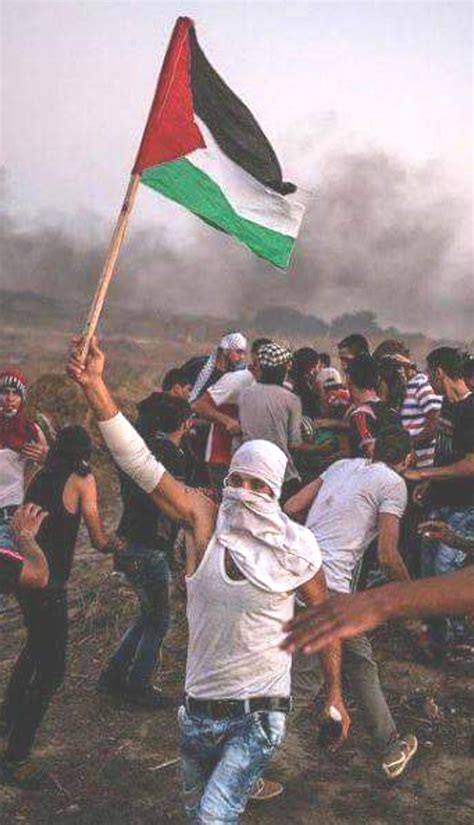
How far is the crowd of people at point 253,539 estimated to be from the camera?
3578mm

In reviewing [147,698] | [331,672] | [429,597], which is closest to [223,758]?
[331,672]

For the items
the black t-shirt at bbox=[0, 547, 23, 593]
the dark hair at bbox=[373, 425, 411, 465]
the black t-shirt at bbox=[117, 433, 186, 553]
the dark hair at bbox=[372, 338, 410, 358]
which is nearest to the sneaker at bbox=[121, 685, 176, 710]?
the black t-shirt at bbox=[117, 433, 186, 553]

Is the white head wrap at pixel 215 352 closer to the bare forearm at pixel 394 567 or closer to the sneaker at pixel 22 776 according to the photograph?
the bare forearm at pixel 394 567

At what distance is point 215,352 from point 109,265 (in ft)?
12.4

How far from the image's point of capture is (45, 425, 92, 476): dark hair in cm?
546

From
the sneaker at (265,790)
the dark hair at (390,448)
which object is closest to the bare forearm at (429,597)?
the dark hair at (390,448)

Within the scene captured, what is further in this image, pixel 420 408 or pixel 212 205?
pixel 420 408

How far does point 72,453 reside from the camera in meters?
5.45

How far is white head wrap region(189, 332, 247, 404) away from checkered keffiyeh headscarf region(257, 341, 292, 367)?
90 centimetres

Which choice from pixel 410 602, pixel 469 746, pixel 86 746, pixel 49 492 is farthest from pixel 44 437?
pixel 410 602

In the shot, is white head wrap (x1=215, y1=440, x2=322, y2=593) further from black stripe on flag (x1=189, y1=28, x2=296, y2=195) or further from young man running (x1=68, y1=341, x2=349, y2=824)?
black stripe on flag (x1=189, y1=28, x2=296, y2=195)

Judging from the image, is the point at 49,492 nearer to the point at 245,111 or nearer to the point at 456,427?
the point at 245,111

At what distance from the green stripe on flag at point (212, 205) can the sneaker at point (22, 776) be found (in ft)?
10.5

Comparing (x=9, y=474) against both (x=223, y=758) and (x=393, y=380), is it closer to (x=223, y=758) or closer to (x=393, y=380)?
(x=393, y=380)
